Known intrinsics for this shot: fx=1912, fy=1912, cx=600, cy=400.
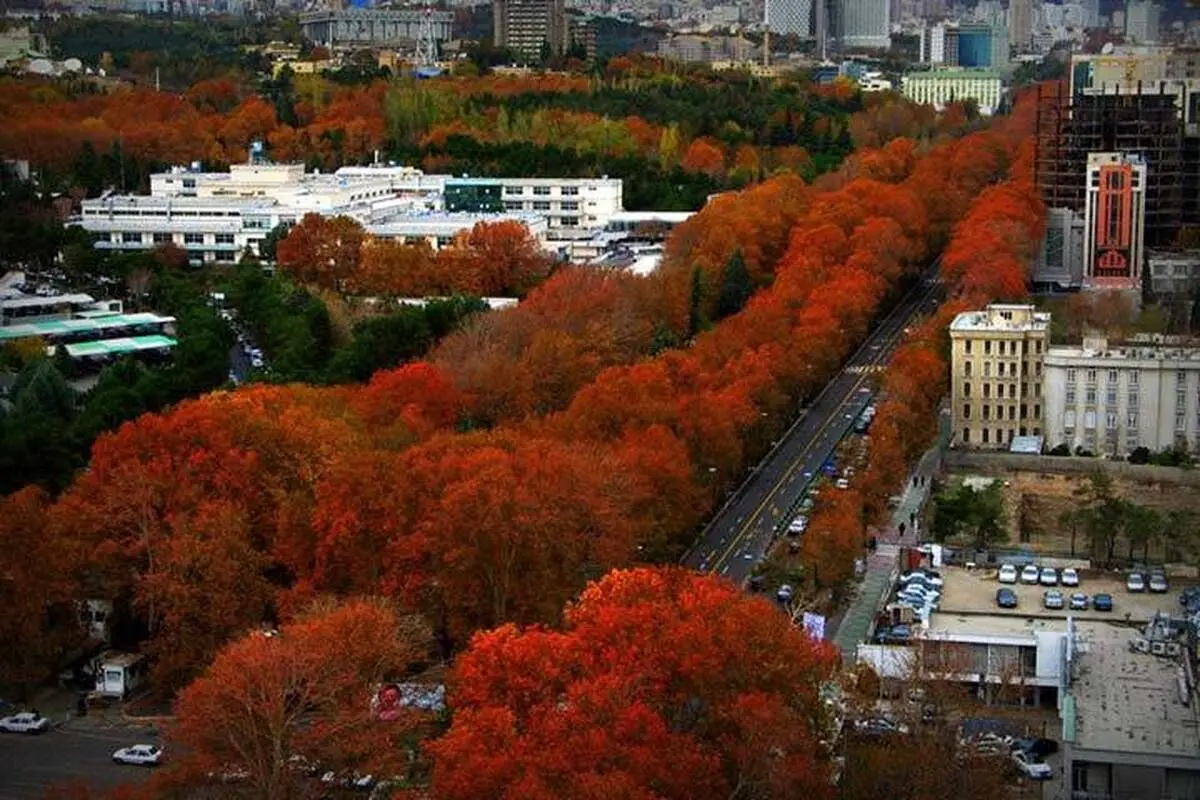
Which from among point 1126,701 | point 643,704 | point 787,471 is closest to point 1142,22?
point 787,471

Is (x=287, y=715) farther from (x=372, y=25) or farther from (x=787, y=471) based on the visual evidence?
(x=372, y=25)

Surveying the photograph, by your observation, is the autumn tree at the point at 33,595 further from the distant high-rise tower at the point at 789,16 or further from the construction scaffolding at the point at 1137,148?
the distant high-rise tower at the point at 789,16

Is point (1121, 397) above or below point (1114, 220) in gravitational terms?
below

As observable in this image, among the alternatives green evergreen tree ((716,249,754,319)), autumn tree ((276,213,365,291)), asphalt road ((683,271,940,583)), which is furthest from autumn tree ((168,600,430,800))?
autumn tree ((276,213,365,291))

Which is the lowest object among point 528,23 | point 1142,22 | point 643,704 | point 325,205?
point 643,704

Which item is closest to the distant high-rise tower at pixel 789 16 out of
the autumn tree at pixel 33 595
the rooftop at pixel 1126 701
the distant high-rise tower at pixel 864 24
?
the distant high-rise tower at pixel 864 24

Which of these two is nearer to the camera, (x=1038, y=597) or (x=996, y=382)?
(x=1038, y=597)

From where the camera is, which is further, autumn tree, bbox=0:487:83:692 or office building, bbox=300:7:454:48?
office building, bbox=300:7:454:48

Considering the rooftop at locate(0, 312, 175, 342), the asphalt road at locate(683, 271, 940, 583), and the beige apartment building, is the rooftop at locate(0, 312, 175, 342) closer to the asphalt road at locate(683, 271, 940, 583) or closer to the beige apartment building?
the asphalt road at locate(683, 271, 940, 583)
